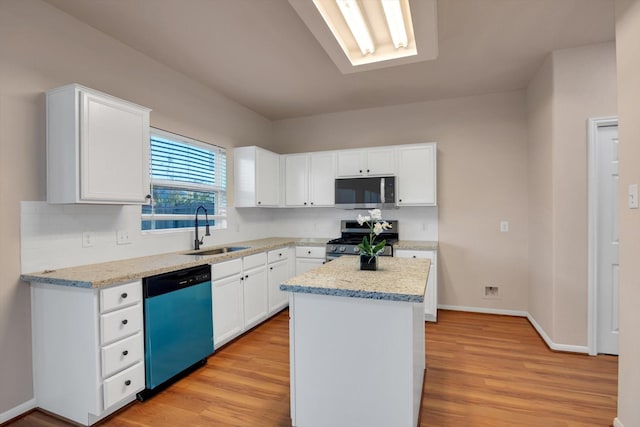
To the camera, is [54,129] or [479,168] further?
[479,168]

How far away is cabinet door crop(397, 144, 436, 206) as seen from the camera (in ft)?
12.4

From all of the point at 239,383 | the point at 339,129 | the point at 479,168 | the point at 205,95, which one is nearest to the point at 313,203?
the point at 339,129

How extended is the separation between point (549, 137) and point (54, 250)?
13.7 ft

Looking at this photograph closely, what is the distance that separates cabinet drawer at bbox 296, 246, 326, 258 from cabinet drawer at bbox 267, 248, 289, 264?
164 mm

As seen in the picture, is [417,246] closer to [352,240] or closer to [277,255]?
[352,240]

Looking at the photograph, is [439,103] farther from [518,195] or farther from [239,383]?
[239,383]

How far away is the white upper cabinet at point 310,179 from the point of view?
4.23 m

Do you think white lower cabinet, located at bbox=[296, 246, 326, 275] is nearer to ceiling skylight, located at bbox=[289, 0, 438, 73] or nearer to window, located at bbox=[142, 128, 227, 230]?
window, located at bbox=[142, 128, 227, 230]

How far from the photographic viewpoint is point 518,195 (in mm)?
3744

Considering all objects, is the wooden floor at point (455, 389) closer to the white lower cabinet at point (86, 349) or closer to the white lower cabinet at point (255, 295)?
the white lower cabinet at point (86, 349)

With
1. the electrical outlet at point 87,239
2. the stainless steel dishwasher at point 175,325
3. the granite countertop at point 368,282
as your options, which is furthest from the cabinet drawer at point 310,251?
the electrical outlet at point 87,239

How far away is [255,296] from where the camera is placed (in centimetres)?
341

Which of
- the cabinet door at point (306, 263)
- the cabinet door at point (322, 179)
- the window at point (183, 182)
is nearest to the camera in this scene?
the window at point (183, 182)

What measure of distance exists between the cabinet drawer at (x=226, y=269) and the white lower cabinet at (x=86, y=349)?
0.72 metres
